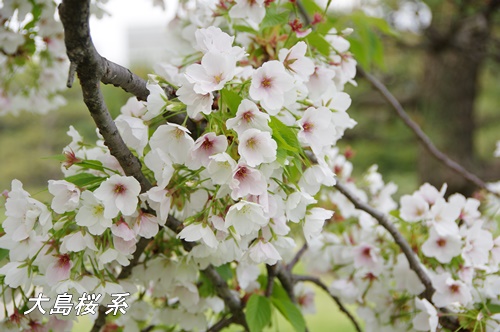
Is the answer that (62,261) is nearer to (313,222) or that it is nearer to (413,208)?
(313,222)

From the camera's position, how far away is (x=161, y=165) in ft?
2.03

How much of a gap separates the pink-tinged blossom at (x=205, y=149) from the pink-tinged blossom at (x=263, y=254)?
128 millimetres

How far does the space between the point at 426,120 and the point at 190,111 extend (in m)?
3.51

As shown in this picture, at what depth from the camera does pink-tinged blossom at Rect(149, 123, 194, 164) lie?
0.60m

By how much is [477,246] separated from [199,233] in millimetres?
459

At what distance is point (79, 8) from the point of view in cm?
50

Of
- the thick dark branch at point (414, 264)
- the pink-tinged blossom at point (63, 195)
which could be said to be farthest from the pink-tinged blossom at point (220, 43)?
the thick dark branch at point (414, 264)

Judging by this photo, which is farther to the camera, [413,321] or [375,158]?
[375,158]

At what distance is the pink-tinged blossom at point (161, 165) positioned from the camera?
1.98ft

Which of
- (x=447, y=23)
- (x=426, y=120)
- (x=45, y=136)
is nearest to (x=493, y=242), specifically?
(x=426, y=120)

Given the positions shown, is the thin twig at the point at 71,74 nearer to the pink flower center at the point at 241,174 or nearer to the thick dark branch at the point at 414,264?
the pink flower center at the point at 241,174

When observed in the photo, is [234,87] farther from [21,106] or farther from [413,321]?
[21,106]

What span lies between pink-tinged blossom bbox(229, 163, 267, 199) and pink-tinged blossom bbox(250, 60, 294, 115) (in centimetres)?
7

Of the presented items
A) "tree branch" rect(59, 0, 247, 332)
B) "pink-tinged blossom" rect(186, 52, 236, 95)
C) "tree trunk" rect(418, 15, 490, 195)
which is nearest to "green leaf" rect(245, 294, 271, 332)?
"tree branch" rect(59, 0, 247, 332)
